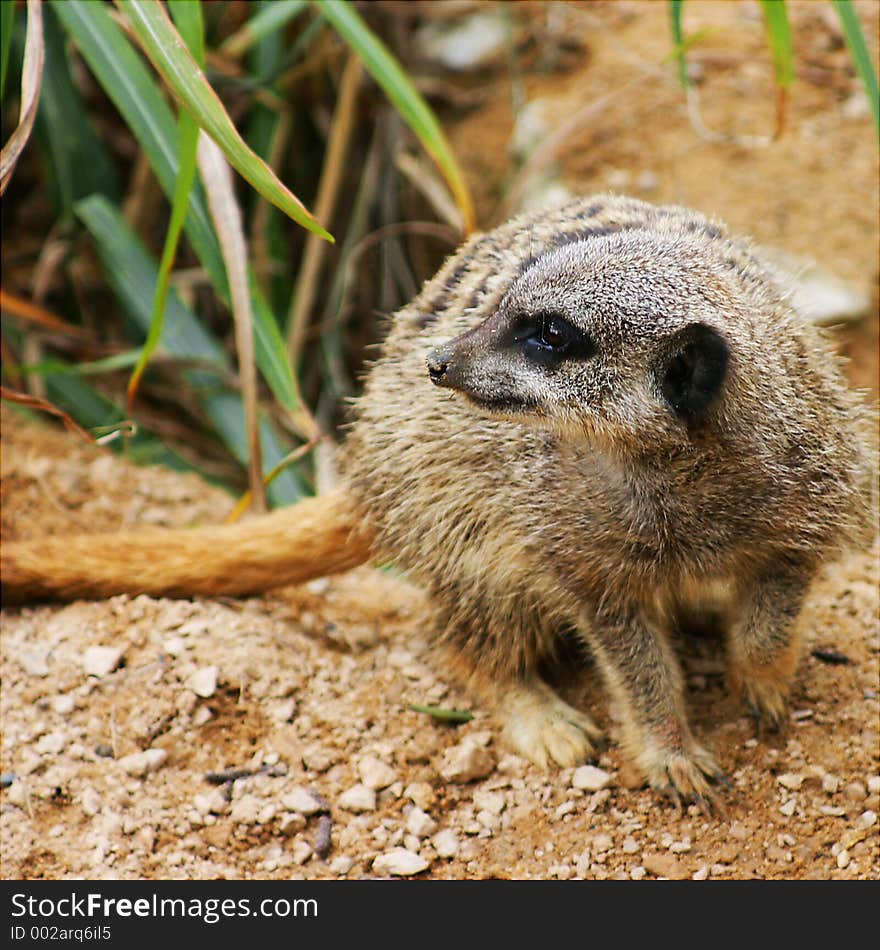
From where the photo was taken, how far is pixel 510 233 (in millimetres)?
2109

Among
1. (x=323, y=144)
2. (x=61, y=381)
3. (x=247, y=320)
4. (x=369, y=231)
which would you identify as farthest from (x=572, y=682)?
(x=323, y=144)

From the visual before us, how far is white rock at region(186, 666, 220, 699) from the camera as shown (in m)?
2.01

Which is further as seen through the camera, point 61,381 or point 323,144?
point 323,144

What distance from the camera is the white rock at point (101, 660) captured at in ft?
6.70

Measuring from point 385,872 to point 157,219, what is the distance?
2.33 metres

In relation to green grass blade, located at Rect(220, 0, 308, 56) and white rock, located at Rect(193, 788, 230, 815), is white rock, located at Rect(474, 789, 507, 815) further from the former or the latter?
green grass blade, located at Rect(220, 0, 308, 56)

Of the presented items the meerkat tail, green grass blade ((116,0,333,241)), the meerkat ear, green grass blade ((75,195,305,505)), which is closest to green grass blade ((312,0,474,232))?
green grass blade ((116,0,333,241))

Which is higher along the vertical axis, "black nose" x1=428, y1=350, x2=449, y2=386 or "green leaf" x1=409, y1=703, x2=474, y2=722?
"black nose" x1=428, y1=350, x2=449, y2=386

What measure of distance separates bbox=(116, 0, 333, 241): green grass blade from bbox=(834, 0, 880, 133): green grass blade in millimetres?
936

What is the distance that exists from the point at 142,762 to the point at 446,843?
51 cm

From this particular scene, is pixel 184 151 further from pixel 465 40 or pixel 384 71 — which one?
pixel 465 40

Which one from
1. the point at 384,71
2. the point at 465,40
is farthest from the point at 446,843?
the point at 465,40

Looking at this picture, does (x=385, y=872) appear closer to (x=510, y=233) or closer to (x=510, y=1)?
(x=510, y=233)

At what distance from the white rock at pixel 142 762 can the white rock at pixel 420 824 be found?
42 cm
